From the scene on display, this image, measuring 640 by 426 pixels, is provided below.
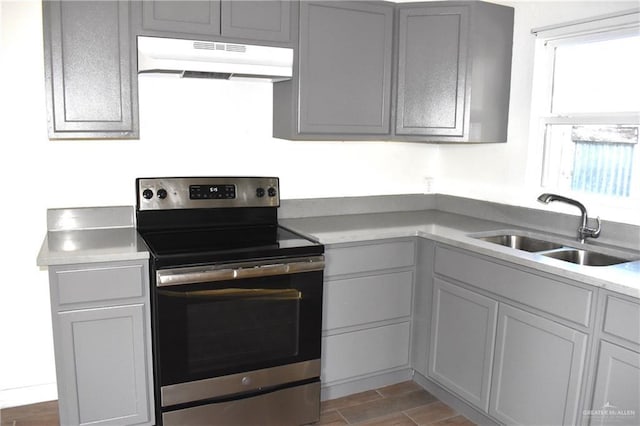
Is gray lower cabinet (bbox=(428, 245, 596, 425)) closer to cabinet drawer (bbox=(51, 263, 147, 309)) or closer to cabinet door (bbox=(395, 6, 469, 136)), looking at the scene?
cabinet door (bbox=(395, 6, 469, 136))

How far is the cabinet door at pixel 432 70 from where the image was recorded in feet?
9.40

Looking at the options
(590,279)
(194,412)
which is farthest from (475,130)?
(194,412)

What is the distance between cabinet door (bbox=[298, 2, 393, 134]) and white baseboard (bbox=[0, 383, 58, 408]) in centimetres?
188

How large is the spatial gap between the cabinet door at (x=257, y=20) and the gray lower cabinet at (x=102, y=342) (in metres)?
1.17

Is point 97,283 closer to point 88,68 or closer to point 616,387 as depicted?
point 88,68

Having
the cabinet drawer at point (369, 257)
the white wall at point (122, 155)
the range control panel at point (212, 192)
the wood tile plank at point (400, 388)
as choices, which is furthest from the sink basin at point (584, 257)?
the range control panel at point (212, 192)

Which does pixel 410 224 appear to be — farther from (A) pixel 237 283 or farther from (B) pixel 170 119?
(B) pixel 170 119

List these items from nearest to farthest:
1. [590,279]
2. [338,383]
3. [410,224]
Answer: [590,279] → [338,383] → [410,224]

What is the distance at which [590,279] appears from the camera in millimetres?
1937

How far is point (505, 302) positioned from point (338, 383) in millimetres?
984

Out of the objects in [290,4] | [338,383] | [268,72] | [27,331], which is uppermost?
A: [290,4]

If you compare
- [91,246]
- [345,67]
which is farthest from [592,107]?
[91,246]

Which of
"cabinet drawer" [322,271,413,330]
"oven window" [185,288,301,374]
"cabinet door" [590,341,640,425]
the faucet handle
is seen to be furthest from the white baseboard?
the faucet handle

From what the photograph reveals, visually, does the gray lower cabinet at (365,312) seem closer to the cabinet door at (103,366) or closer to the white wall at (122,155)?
the white wall at (122,155)
